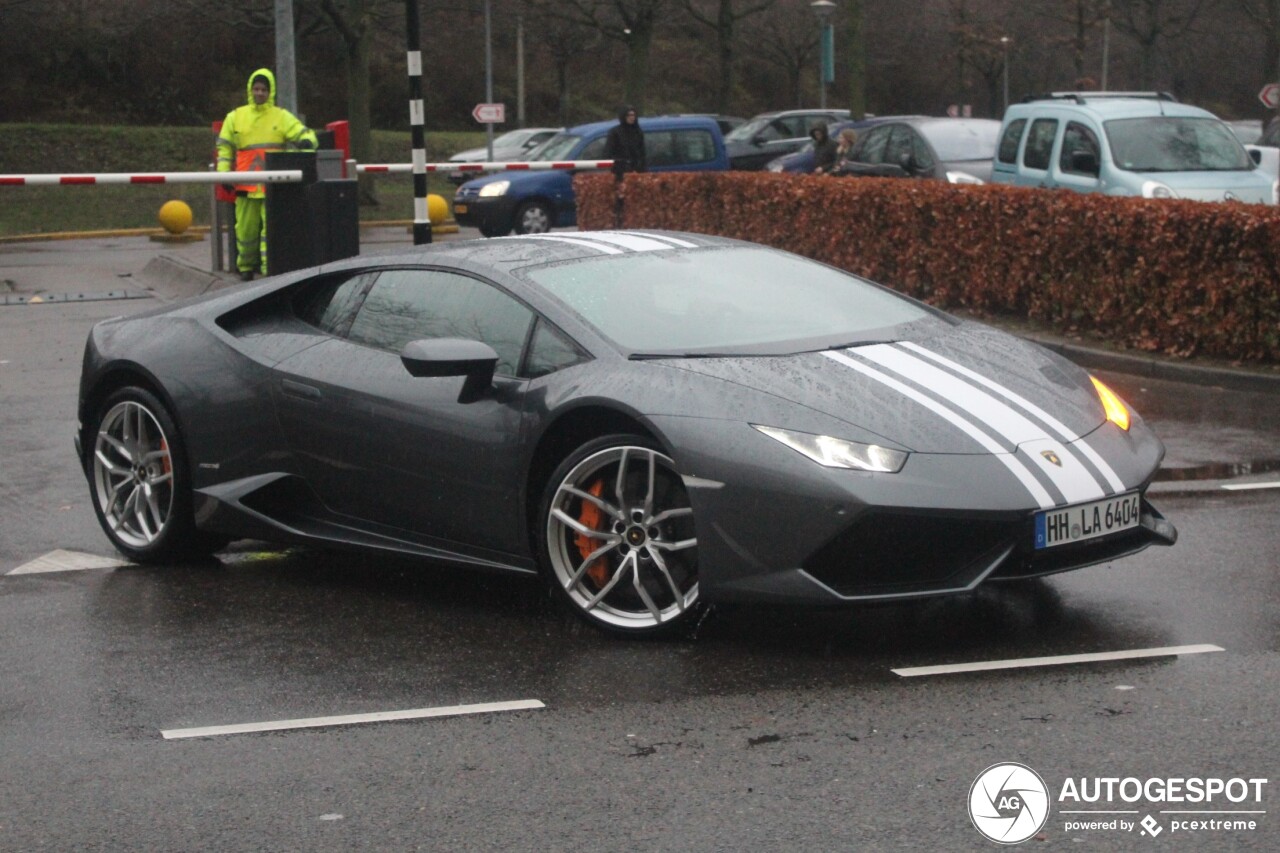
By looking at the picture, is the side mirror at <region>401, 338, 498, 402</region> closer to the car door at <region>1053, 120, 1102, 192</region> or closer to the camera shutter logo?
the camera shutter logo

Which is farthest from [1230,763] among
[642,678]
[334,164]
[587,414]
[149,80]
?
[149,80]

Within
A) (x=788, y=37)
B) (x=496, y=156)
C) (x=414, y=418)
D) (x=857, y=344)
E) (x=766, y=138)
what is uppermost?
(x=788, y=37)

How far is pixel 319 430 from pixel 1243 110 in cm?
7333

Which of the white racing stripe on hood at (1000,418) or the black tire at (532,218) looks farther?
the black tire at (532,218)

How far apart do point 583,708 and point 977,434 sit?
1.46 meters

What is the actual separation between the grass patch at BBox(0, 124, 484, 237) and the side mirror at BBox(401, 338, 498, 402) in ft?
85.8

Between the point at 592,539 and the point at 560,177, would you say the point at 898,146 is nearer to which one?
the point at 560,177

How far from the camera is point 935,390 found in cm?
583

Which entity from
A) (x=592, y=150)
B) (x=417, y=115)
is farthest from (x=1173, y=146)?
(x=592, y=150)

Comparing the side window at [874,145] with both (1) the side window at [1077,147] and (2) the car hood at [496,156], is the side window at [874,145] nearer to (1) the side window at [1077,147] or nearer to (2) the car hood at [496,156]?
(1) the side window at [1077,147]

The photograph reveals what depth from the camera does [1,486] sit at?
8.85 metres

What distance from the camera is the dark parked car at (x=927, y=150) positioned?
21.0 m

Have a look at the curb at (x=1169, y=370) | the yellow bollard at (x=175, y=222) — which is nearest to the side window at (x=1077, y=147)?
the curb at (x=1169, y=370)

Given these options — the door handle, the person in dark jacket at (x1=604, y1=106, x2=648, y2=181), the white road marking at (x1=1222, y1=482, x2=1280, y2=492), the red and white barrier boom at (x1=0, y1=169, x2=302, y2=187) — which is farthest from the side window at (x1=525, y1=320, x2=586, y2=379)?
the person in dark jacket at (x1=604, y1=106, x2=648, y2=181)
